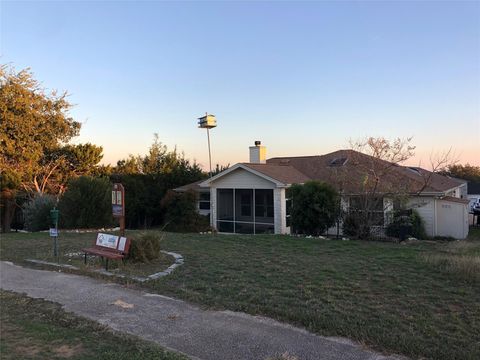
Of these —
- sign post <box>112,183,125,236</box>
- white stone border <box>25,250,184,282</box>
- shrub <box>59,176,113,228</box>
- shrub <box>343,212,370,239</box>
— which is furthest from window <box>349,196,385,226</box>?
shrub <box>59,176,113,228</box>

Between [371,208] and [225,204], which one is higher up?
[225,204]

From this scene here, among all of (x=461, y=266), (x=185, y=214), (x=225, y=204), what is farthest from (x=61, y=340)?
(x=225, y=204)

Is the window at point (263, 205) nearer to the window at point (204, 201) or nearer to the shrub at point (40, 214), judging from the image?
the window at point (204, 201)

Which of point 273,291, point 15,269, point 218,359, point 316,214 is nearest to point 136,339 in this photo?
point 218,359

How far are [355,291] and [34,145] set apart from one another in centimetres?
2633

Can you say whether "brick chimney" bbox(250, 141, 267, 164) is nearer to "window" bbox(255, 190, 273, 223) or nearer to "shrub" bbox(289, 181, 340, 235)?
"window" bbox(255, 190, 273, 223)

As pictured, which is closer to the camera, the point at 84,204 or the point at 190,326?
the point at 190,326

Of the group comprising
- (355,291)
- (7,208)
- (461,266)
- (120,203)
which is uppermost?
(120,203)

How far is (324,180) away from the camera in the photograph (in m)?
21.3

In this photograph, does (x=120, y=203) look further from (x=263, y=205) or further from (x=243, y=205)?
Answer: (x=243, y=205)

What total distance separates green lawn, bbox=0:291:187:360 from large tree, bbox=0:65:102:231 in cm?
2110

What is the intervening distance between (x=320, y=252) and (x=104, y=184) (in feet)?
38.0

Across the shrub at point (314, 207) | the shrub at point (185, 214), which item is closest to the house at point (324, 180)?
the shrub at point (314, 207)

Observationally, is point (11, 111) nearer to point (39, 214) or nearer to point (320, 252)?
point (39, 214)
